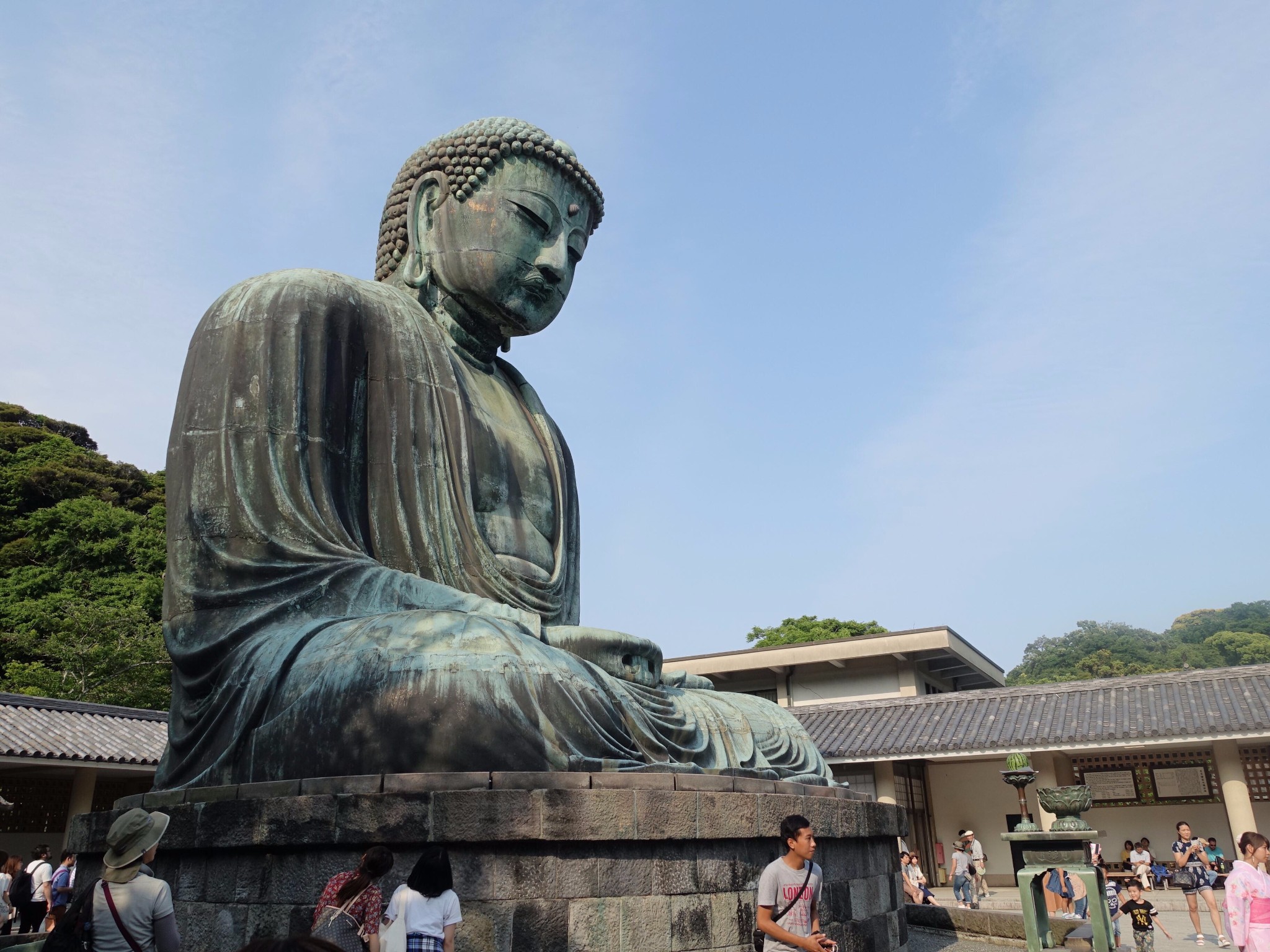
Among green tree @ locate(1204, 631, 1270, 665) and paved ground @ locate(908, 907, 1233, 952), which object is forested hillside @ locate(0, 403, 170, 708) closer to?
paved ground @ locate(908, 907, 1233, 952)

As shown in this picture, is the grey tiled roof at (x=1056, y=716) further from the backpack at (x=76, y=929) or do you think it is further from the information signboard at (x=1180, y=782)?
the backpack at (x=76, y=929)

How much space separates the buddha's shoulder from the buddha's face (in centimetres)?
81

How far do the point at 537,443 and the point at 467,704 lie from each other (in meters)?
2.98

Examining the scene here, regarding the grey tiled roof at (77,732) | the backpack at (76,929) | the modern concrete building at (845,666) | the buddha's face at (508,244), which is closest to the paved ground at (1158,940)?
the buddha's face at (508,244)

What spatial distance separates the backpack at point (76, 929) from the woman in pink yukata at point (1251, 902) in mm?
5793

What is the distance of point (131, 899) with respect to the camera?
327 centimetres

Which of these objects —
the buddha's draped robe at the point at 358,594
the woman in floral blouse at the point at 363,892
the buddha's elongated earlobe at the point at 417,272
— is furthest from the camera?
the buddha's elongated earlobe at the point at 417,272

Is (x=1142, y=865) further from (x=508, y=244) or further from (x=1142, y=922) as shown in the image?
(x=508, y=244)

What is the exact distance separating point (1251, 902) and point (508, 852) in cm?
451

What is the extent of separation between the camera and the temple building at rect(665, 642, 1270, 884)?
17.0 meters

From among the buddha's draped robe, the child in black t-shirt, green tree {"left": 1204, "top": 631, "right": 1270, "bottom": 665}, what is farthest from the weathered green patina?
green tree {"left": 1204, "top": 631, "right": 1270, "bottom": 665}

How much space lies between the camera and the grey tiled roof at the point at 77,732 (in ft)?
49.8

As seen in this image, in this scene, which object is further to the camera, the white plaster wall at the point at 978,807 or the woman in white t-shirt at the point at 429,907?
the white plaster wall at the point at 978,807

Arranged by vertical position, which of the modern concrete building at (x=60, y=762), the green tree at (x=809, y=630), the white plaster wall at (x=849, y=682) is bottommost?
the modern concrete building at (x=60, y=762)
